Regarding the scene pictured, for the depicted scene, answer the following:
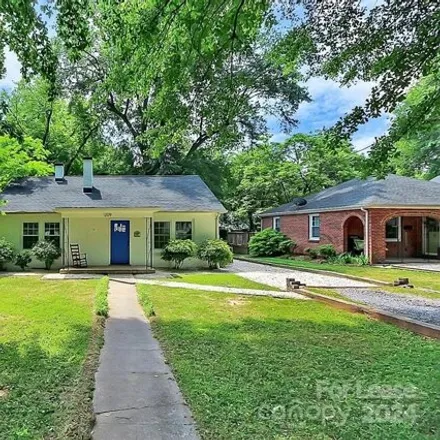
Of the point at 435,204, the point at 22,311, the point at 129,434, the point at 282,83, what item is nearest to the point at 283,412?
the point at 129,434

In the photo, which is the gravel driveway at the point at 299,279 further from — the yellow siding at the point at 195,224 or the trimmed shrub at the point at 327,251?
the trimmed shrub at the point at 327,251

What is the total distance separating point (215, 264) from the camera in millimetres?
19406

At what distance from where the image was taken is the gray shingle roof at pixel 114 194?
1928cm

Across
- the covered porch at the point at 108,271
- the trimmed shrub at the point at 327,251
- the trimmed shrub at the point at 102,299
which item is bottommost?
the trimmed shrub at the point at 102,299

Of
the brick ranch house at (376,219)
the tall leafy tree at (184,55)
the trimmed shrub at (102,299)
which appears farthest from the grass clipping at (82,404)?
the brick ranch house at (376,219)

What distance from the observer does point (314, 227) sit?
82.5 feet

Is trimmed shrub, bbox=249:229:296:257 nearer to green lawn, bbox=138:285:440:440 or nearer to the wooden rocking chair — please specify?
the wooden rocking chair

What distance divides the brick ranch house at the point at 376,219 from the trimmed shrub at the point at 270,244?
0.59m

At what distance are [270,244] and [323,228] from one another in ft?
12.8

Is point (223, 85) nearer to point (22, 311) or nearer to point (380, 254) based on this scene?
point (22, 311)

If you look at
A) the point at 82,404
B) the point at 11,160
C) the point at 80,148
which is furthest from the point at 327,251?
the point at 82,404

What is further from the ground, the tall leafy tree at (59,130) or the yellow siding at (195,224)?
the tall leafy tree at (59,130)

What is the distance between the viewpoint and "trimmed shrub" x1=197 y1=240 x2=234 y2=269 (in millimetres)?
18703

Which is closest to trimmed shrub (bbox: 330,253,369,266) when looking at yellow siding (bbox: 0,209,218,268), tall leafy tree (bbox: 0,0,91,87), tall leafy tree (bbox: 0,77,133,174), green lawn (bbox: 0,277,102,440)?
yellow siding (bbox: 0,209,218,268)
